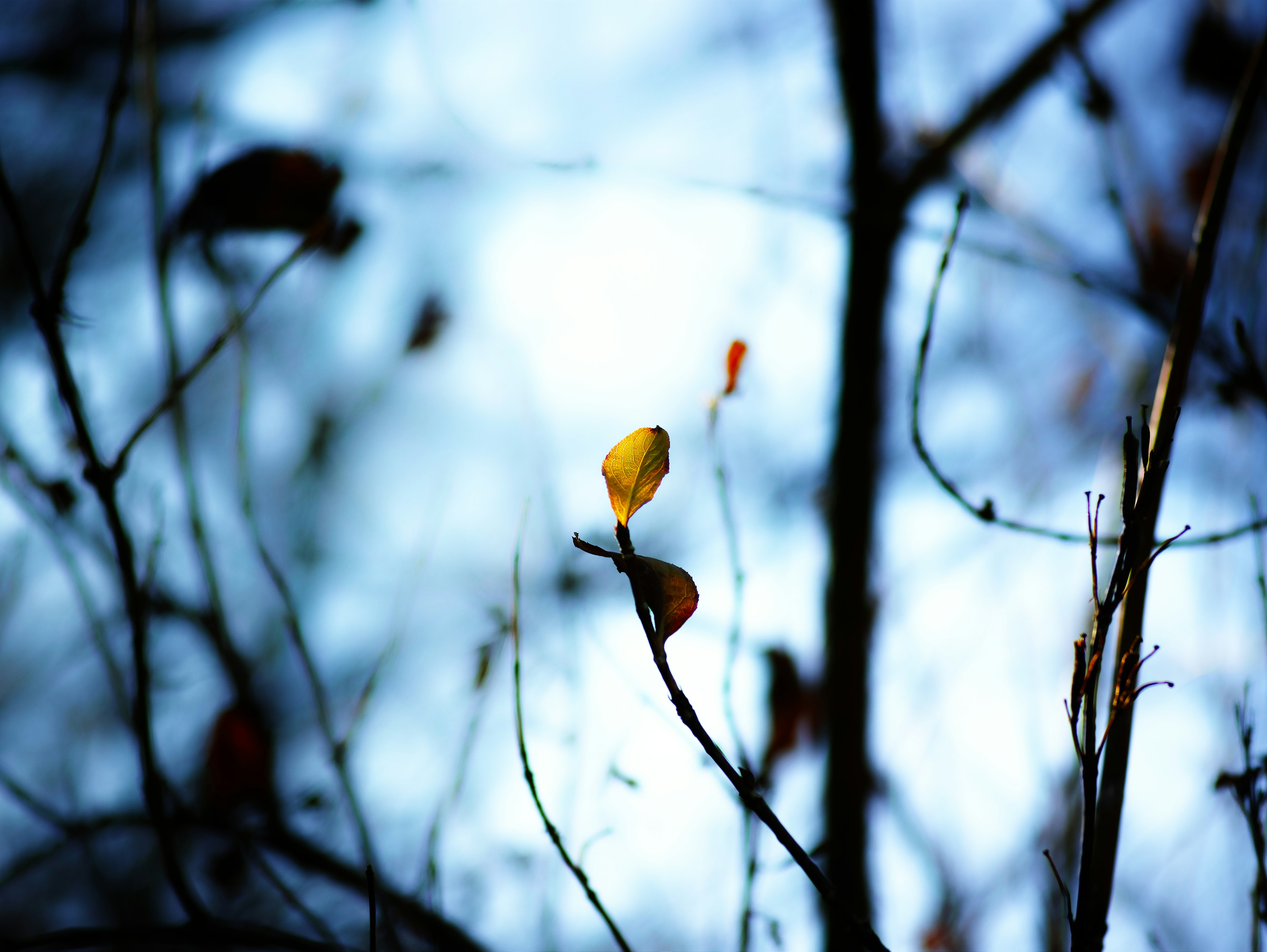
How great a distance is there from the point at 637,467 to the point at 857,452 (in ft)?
3.27

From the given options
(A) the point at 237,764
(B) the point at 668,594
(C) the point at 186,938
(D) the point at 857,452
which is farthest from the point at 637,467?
(A) the point at 237,764

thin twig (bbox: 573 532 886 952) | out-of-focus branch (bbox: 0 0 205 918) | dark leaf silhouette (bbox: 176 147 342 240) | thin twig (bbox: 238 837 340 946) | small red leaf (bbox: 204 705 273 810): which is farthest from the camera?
small red leaf (bbox: 204 705 273 810)

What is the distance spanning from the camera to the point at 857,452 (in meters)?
1.37

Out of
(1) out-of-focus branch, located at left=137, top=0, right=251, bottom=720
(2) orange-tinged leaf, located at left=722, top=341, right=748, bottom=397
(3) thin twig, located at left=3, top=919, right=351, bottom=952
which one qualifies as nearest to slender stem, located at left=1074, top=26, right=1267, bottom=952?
(2) orange-tinged leaf, located at left=722, top=341, right=748, bottom=397

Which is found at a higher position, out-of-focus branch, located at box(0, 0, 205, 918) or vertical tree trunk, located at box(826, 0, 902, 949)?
vertical tree trunk, located at box(826, 0, 902, 949)

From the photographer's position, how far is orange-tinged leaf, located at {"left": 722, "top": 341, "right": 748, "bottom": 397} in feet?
2.86

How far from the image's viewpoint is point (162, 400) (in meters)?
0.77

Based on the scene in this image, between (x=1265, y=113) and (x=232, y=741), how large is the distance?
2.43 m

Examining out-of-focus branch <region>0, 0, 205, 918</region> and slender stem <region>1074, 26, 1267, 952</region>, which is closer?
slender stem <region>1074, 26, 1267, 952</region>

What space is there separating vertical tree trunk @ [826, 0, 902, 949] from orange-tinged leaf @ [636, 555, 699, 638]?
2.97 ft

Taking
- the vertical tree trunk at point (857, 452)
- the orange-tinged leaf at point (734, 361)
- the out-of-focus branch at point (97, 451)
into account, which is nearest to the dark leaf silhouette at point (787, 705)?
the vertical tree trunk at point (857, 452)

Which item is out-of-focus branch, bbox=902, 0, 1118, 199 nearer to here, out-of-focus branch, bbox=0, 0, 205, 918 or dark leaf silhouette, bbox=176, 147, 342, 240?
dark leaf silhouette, bbox=176, 147, 342, 240

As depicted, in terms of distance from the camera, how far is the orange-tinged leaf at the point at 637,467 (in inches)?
17.9

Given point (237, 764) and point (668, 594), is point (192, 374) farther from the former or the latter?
point (237, 764)
